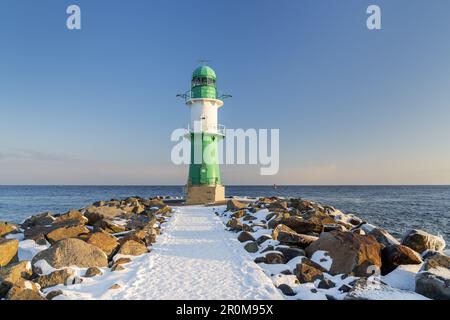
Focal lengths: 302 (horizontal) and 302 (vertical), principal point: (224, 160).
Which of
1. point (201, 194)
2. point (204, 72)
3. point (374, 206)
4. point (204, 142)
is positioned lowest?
point (374, 206)

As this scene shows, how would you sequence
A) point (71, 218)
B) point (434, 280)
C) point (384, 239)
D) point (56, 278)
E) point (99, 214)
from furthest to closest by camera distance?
point (99, 214) < point (71, 218) < point (384, 239) < point (56, 278) < point (434, 280)

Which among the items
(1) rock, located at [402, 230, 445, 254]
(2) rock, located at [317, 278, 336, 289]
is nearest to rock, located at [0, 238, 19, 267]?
(2) rock, located at [317, 278, 336, 289]

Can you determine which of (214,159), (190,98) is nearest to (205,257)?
(214,159)

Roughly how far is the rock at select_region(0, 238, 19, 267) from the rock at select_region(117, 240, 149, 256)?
10.2ft

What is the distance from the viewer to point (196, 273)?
27.1 feet

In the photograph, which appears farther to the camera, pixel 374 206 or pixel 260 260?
pixel 374 206

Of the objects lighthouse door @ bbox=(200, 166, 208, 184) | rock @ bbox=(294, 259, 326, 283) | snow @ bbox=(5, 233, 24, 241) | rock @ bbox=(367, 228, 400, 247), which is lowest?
snow @ bbox=(5, 233, 24, 241)

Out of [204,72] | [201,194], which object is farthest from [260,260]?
[204,72]

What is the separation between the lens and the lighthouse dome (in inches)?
1133

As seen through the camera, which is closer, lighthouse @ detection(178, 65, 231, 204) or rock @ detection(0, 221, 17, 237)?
rock @ detection(0, 221, 17, 237)

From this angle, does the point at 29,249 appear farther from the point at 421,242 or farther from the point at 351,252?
the point at 421,242

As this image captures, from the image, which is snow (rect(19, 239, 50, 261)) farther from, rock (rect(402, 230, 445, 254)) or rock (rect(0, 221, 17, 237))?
rock (rect(402, 230, 445, 254))

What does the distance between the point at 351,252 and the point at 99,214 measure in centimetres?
1227

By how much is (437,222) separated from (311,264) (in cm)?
2663
